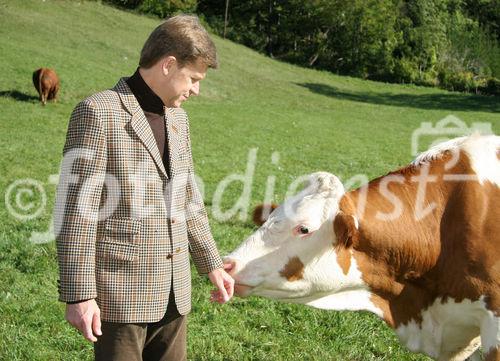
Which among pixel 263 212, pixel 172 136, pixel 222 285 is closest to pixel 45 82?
pixel 263 212

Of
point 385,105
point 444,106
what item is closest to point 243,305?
point 385,105

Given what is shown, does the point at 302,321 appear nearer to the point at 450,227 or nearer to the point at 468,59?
the point at 450,227

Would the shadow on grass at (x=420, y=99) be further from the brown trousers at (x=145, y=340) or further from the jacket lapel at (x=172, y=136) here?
the brown trousers at (x=145, y=340)

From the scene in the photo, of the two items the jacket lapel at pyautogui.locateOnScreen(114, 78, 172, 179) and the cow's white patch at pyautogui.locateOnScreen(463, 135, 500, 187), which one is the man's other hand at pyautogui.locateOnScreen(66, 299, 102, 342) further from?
the cow's white patch at pyautogui.locateOnScreen(463, 135, 500, 187)

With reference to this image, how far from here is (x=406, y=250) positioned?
3.32 metres

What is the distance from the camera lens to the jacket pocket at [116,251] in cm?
263

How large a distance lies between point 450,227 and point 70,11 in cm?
3643

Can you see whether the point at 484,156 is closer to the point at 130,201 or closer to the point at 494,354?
the point at 494,354

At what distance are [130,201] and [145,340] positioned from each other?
770mm

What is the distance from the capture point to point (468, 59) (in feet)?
174

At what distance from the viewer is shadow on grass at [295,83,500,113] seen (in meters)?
35.3

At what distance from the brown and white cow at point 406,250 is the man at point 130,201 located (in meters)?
0.50

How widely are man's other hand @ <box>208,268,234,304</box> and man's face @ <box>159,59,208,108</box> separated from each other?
36.0 inches

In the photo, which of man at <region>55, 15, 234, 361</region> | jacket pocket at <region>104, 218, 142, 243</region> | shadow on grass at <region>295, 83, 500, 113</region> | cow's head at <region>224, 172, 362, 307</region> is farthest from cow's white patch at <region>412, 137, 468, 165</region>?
shadow on grass at <region>295, 83, 500, 113</region>
